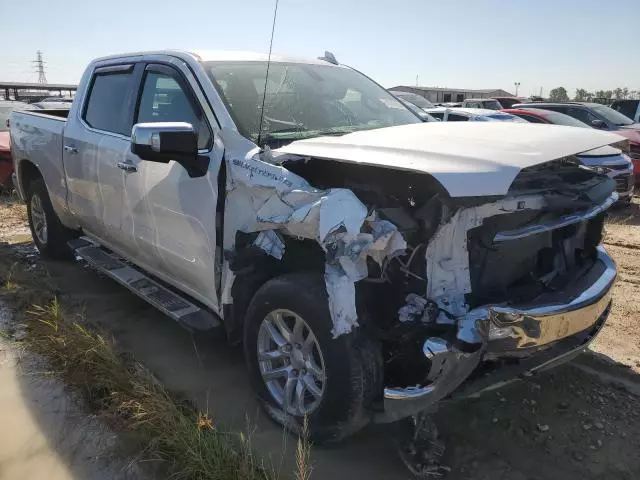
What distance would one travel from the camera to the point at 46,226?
5734 mm

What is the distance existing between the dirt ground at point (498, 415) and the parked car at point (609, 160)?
1.21m

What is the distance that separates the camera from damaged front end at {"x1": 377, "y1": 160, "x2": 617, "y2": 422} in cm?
230

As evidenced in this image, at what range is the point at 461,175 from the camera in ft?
7.36

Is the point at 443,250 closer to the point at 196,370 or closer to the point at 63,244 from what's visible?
the point at 196,370

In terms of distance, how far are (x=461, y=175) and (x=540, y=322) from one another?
2.29 feet

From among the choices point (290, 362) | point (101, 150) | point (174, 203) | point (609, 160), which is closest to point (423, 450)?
point (290, 362)

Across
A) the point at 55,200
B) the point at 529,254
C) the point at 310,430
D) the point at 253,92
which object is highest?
the point at 253,92

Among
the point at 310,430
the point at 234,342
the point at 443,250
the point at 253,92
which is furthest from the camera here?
the point at 253,92

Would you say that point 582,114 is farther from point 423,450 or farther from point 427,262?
point 423,450

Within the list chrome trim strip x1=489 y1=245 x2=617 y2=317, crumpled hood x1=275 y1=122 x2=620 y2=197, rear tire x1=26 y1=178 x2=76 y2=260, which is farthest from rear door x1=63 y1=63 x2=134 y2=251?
chrome trim strip x1=489 y1=245 x2=617 y2=317

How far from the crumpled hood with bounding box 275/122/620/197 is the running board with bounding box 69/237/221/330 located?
1.17 meters

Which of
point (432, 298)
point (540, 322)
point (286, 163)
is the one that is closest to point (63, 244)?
point (286, 163)

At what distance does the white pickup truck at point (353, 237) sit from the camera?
240cm

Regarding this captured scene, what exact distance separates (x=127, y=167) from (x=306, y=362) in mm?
1918
